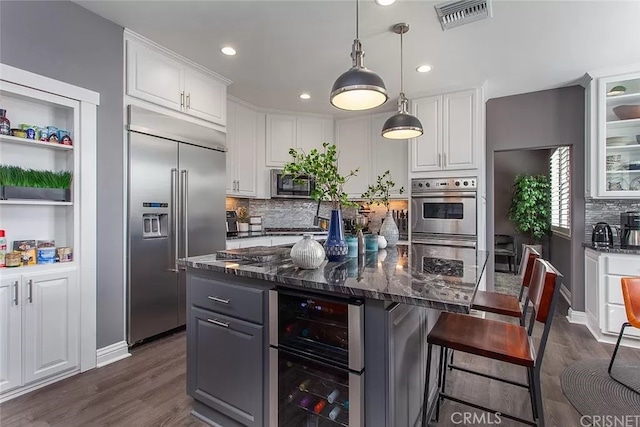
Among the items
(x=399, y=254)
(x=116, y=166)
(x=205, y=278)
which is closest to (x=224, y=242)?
(x=116, y=166)

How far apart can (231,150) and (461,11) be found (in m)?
2.92

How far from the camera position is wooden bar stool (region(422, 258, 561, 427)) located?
1.33m

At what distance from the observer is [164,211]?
2896 millimetres

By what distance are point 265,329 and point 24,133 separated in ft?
6.90

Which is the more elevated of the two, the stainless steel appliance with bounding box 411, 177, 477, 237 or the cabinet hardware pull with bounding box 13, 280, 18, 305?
the stainless steel appliance with bounding box 411, 177, 477, 237

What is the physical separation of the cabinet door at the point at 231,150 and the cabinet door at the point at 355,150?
160 centimetres

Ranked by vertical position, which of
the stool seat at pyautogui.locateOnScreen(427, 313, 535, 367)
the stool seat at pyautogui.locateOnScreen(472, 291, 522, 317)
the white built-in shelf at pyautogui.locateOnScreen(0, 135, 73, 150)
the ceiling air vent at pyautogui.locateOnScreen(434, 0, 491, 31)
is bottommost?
the stool seat at pyautogui.locateOnScreen(427, 313, 535, 367)

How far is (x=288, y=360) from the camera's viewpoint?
1.46 metres

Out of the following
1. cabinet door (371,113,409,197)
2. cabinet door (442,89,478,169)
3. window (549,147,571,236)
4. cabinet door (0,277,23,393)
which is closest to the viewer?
cabinet door (0,277,23,393)

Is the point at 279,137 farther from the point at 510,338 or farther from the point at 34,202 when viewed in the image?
the point at 510,338

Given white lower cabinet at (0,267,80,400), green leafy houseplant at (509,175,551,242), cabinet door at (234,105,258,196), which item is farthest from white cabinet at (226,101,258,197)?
green leafy houseplant at (509,175,551,242)

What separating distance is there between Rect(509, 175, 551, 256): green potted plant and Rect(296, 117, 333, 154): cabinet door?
3.69m

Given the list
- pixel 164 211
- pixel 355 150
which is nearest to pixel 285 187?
pixel 355 150

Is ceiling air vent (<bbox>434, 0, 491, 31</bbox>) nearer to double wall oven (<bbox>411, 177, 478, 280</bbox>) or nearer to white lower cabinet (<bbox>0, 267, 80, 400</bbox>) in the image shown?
double wall oven (<bbox>411, 177, 478, 280</bbox>)
